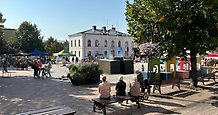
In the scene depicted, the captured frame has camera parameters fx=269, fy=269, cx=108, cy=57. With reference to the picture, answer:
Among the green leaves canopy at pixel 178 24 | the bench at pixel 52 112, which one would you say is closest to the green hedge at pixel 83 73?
the green leaves canopy at pixel 178 24

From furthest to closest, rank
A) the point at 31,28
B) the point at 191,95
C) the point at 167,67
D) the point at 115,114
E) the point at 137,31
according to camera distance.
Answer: the point at 31,28
the point at 167,67
the point at 137,31
the point at 191,95
the point at 115,114

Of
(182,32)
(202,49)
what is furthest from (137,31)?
(202,49)

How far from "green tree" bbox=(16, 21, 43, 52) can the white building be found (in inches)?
346

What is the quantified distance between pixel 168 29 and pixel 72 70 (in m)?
7.53

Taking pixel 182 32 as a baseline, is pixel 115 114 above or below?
below

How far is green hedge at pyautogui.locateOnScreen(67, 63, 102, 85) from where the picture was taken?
18.0m

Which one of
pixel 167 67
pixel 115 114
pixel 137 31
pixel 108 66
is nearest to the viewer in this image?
pixel 115 114

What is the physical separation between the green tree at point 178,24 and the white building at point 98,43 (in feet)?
166

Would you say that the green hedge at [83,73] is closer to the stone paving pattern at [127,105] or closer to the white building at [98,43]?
the stone paving pattern at [127,105]

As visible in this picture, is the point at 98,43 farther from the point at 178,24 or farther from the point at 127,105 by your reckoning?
the point at 127,105

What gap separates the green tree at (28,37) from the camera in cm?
6794

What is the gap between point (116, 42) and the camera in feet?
238

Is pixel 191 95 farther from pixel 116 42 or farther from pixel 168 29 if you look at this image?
pixel 116 42

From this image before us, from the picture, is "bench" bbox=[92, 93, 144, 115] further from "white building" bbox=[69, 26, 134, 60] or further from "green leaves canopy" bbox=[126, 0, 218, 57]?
"white building" bbox=[69, 26, 134, 60]
